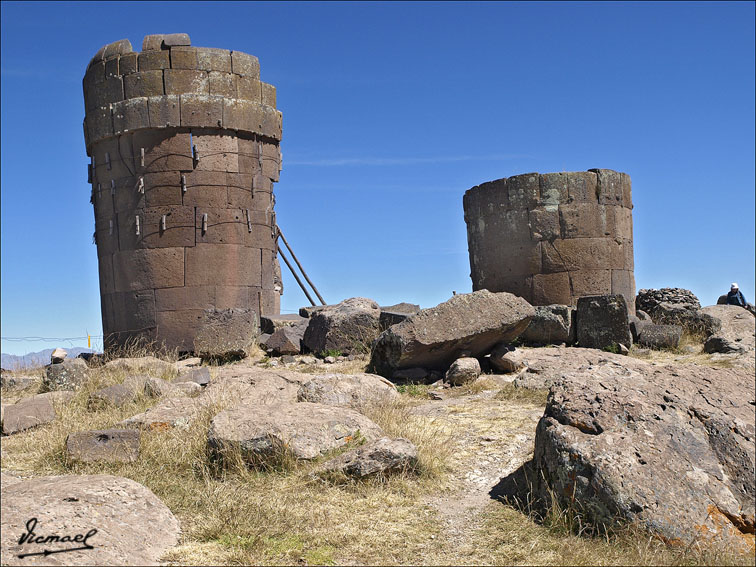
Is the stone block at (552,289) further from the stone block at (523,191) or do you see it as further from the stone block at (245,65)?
the stone block at (245,65)

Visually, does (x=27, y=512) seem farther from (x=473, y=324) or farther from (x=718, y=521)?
(x=473, y=324)

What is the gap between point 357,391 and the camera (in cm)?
671

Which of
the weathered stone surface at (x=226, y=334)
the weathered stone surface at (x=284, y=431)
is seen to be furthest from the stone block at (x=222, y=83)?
the weathered stone surface at (x=284, y=431)

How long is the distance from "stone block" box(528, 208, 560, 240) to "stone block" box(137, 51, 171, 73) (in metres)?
6.47

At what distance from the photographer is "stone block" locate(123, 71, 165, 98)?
38.6ft

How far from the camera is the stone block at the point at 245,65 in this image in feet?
39.5

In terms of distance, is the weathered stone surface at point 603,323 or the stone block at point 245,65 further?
the stone block at point 245,65

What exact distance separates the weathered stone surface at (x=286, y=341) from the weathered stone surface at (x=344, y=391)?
395 cm

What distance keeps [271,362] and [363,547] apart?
695 centimetres

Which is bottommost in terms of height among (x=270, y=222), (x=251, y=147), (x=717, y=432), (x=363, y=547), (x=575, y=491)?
(x=363, y=547)

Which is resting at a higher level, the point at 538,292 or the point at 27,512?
the point at 538,292

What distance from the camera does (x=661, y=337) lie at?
33.6ft


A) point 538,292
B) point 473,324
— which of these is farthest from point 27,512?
point 538,292
